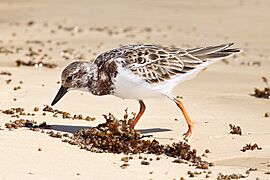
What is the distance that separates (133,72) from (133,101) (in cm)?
311

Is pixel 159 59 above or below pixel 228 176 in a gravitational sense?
above

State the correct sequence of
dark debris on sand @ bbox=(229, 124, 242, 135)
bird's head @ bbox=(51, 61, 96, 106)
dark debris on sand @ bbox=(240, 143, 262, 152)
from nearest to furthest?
dark debris on sand @ bbox=(240, 143, 262, 152)
bird's head @ bbox=(51, 61, 96, 106)
dark debris on sand @ bbox=(229, 124, 242, 135)

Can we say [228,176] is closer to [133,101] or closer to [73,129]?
[73,129]

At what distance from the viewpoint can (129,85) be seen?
884cm

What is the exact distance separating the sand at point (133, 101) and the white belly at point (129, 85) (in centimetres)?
78

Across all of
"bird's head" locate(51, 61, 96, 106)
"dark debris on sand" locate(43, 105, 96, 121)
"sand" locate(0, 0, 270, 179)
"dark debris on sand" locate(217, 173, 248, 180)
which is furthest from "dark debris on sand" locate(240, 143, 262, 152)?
"dark debris on sand" locate(43, 105, 96, 121)

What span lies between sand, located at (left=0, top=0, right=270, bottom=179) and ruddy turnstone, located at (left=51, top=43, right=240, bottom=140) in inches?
26.7

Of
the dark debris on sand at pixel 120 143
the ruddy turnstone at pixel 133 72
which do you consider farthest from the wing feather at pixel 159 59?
the dark debris on sand at pixel 120 143

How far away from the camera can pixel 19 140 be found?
7914mm

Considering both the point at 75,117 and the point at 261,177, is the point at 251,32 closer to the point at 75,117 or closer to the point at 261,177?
the point at 75,117

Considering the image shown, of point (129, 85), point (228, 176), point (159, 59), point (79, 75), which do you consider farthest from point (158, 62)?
point (228, 176)

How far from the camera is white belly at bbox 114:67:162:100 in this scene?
8.81 metres

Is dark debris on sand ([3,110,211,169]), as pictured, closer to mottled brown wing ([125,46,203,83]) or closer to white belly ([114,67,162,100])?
white belly ([114,67,162,100])

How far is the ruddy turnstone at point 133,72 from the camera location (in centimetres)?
886
